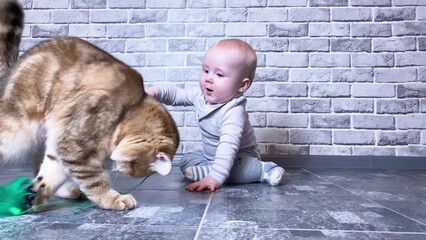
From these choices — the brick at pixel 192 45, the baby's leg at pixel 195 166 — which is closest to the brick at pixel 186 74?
the brick at pixel 192 45

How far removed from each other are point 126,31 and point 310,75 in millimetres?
1067

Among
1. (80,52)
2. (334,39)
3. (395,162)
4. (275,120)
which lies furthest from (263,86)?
(80,52)

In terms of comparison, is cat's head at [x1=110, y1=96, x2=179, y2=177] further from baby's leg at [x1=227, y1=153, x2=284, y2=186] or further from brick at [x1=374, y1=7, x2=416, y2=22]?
brick at [x1=374, y1=7, x2=416, y2=22]

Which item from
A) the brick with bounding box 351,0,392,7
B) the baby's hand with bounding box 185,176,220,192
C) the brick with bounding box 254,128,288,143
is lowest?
the baby's hand with bounding box 185,176,220,192

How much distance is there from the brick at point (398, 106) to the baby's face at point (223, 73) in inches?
40.3

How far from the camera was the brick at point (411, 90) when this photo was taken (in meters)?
2.22

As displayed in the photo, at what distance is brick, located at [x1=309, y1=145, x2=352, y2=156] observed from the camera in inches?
87.8

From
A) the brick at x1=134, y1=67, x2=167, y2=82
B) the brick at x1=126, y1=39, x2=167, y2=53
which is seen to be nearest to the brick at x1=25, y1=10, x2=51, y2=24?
the brick at x1=126, y1=39, x2=167, y2=53

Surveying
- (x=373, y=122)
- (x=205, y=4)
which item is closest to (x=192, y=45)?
(x=205, y=4)

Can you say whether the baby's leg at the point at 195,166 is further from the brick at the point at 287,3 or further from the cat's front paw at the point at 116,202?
the brick at the point at 287,3

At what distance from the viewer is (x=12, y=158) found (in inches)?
41.9

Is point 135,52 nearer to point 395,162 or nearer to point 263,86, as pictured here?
point 263,86

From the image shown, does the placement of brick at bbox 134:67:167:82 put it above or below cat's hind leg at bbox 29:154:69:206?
above

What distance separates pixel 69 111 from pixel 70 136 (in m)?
0.07
